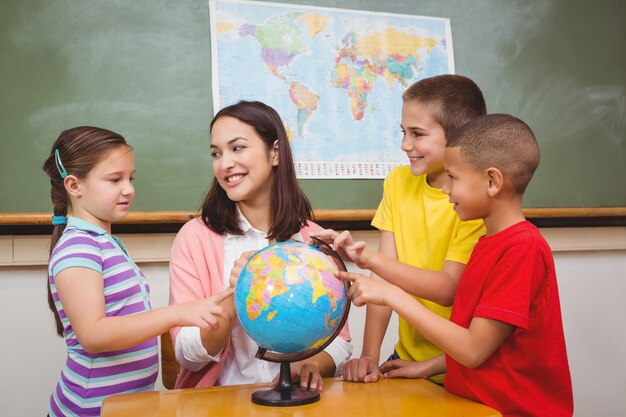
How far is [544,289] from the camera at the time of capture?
156cm

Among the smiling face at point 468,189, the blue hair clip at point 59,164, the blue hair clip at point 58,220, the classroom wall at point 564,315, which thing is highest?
the blue hair clip at point 59,164

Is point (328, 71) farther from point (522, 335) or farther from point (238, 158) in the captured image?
point (522, 335)

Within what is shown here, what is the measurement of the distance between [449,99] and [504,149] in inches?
18.9

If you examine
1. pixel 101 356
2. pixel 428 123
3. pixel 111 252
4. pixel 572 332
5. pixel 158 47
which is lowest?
pixel 572 332

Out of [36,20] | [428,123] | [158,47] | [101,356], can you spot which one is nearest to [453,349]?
[428,123]

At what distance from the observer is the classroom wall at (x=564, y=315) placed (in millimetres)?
2531

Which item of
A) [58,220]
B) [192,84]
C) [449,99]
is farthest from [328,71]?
[58,220]

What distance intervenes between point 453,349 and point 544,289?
27cm

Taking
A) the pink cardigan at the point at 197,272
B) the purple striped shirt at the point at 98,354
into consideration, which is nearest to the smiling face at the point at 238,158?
the pink cardigan at the point at 197,272

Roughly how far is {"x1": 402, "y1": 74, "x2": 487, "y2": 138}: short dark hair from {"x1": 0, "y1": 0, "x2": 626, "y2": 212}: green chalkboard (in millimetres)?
893

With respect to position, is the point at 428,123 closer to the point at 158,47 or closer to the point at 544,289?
the point at 544,289

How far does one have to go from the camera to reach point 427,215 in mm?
2104

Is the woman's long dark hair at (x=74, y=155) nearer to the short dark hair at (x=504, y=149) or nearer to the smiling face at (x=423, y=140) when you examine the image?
the smiling face at (x=423, y=140)

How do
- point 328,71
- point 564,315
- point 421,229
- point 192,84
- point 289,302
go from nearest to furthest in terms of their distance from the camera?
point 289,302 → point 421,229 → point 192,84 → point 328,71 → point 564,315
